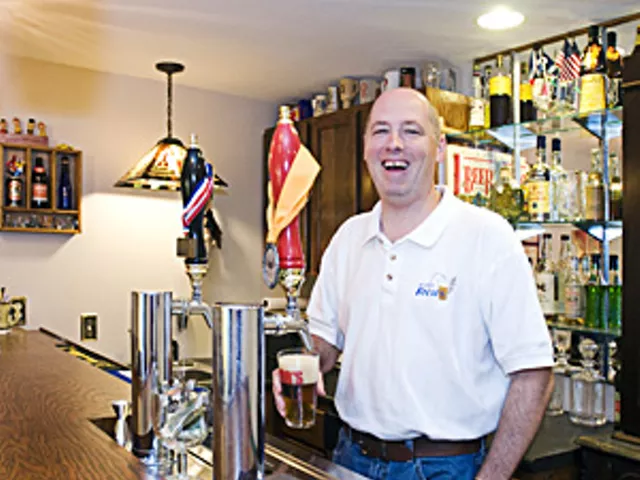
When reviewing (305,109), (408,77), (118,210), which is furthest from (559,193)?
(118,210)

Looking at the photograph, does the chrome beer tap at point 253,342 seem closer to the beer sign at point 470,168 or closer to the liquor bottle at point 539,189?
the liquor bottle at point 539,189

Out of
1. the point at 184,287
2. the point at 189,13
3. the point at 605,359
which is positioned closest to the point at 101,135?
the point at 184,287

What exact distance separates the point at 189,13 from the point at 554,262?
6.06 feet

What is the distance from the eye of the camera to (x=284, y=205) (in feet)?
3.10

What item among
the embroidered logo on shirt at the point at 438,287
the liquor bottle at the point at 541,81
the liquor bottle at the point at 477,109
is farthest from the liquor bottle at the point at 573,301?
the embroidered logo on shirt at the point at 438,287

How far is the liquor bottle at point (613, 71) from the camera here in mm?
2506

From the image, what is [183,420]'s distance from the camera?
1.01 metres

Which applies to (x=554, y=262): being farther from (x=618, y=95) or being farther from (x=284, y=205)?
(x=284, y=205)

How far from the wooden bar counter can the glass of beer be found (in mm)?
253

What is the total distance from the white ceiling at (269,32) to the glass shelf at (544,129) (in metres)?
0.41

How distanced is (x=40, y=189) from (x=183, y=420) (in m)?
2.76

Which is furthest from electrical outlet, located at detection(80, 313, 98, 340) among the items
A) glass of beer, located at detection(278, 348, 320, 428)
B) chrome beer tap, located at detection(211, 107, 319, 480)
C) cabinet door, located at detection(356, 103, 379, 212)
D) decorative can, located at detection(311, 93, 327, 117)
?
chrome beer tap, located at detection(211, 107, 319, 480)

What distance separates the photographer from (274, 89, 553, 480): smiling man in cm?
144

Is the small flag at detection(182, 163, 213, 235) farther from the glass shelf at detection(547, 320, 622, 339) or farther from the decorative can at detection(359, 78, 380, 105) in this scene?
the decorative can at detection(359, 78, 380, 105)
